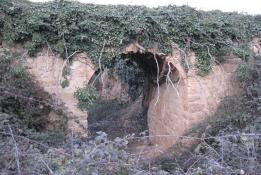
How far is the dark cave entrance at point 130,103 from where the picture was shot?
941 cm

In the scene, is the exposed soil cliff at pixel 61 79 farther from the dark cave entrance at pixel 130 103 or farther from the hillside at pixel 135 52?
the dark cave entrance at pixel 130 103

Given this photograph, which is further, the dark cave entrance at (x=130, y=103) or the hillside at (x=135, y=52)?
the dark cave entrance at (x=130, y=103)

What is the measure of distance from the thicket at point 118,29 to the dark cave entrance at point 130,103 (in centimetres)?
74

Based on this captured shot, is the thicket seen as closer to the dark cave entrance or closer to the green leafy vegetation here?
the green leafy vegetation

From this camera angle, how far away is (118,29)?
714 cm

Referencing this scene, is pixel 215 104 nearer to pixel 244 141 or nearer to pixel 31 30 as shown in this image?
pixel 244 141

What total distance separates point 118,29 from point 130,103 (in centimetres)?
713

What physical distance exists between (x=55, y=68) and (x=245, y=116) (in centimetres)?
385

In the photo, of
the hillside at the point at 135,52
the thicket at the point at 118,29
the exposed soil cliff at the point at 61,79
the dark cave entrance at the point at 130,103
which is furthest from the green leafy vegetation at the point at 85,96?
the dark cave entrance at the point at 130,103

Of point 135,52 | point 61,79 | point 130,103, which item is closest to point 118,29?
point 135,52

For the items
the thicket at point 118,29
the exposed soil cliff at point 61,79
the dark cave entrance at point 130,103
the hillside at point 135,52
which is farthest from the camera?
the dark cave entrance at point 130,103

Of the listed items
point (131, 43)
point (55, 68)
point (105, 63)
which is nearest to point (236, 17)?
point (131, 43)

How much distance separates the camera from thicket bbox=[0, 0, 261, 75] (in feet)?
21.7

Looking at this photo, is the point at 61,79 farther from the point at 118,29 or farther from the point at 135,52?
the point at 135,52
